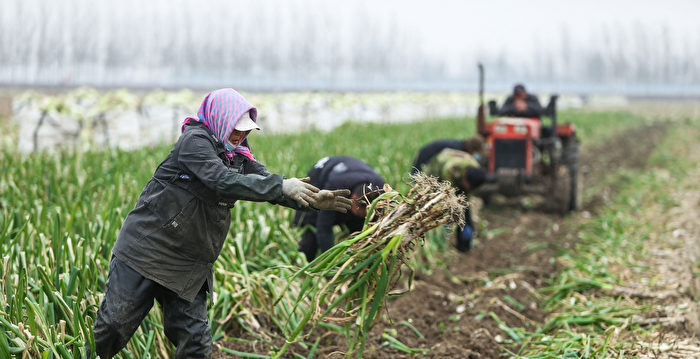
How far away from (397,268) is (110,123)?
969 cm

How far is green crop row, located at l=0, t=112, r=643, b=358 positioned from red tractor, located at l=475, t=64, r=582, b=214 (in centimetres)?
135

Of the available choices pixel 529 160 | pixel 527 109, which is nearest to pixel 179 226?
pixel 529 160

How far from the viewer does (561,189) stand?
7.77m

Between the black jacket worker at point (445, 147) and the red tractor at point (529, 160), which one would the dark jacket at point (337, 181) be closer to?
the black jacket worker at point (445, 147)

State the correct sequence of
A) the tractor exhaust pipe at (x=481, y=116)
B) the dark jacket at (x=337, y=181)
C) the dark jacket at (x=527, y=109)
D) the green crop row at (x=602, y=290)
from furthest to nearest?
the dark jacket at (x=527, y=109) < the tractor exhaust pipe at (x=481, y=116) < the dark jacket at (x=337, y=181) < the green crop row at (x=602, y=290)

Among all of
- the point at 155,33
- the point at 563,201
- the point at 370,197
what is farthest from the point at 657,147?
the point at 155,33

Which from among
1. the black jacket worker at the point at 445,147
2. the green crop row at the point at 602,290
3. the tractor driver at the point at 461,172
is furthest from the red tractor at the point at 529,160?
the tractor driver at the point at 461,172

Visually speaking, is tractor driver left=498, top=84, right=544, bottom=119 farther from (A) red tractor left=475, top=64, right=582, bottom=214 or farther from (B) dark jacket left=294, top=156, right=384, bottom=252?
(B) dark jacket left=294, top=156, right=384, bottom=252

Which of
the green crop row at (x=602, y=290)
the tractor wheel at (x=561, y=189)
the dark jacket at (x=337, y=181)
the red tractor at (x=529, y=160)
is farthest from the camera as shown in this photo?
the tractor wheel at (x=561, y=189)

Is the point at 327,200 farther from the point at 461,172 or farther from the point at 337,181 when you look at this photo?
the point at 461,172

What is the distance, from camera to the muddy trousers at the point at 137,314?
2.69 meters

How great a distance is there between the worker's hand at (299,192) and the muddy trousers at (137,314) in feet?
2.61

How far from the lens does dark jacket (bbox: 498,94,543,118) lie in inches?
316

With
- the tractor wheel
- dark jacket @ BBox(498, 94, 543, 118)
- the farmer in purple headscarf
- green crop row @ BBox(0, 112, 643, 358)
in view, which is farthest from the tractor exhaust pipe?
the farmer in purple headscarf
